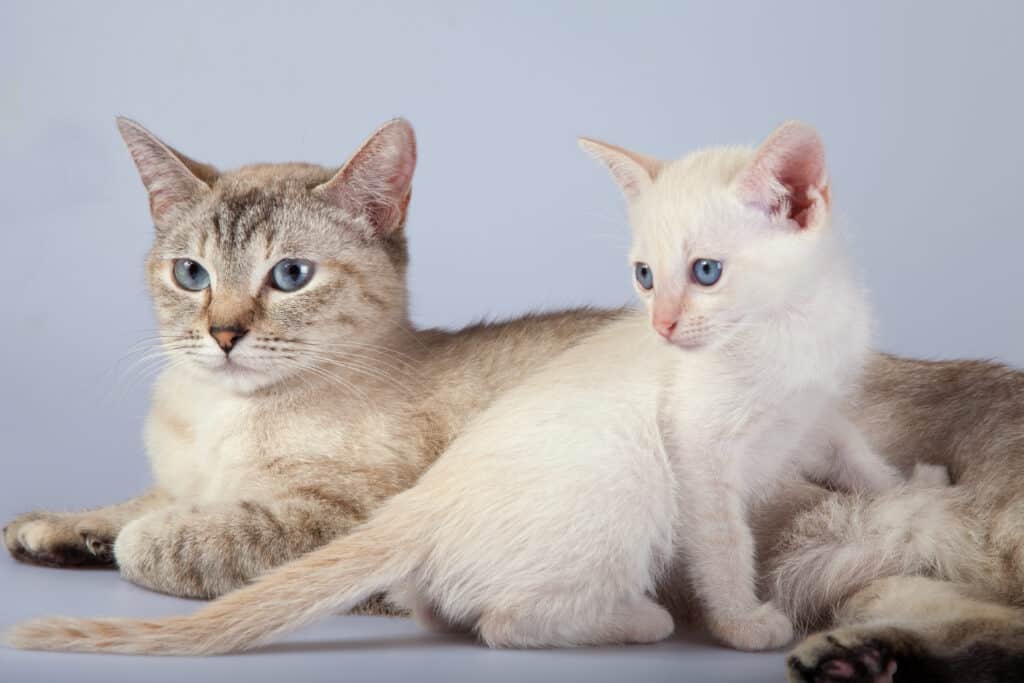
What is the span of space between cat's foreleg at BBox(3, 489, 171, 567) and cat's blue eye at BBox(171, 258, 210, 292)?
72cm

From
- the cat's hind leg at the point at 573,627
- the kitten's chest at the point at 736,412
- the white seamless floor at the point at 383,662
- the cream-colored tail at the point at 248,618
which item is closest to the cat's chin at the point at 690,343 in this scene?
the kitten's chest at the point at 736,412

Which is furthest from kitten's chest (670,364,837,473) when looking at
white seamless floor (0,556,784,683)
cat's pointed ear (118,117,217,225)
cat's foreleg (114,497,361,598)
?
cat's pointed ear (118,117,217,225)

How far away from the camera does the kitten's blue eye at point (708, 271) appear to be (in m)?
2.96

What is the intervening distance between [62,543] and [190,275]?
3.01 ft

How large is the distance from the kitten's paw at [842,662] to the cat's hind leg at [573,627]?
0.47 m

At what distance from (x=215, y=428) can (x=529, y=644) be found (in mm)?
1282

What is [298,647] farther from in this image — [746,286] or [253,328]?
[746,286]

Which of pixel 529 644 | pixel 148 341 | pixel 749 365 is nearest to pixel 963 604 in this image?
pixel 749 365

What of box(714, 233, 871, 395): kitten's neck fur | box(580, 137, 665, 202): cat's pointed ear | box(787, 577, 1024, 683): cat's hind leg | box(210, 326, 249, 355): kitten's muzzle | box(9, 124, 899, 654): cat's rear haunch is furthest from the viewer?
box(210, 326, 249, 355): kitten's muzzle

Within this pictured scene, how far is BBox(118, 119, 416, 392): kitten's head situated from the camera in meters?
3.52

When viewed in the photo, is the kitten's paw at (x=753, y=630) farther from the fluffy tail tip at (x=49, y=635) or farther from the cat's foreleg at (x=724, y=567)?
the fluffy tail tip at (x=49, y=635)

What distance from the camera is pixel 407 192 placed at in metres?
3.82

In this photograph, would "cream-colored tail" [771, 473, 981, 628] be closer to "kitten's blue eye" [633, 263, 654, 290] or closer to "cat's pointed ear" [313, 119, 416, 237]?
"kitten's blue eye" [633, 263, 654, 290]

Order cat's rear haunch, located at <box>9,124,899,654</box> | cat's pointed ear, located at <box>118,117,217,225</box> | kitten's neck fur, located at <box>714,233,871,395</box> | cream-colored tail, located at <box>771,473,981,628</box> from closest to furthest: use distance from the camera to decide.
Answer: cat's rear haunch, located at <box>9,124,899,654</box>
kitten's neck fur, located at <box>714,233,871,395</box>
cream-colored tail, located at <box>771,473,981,628</box>
cat's pointed ear, located at <box>118,117,217,225</box>
